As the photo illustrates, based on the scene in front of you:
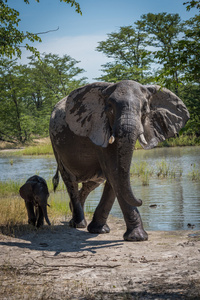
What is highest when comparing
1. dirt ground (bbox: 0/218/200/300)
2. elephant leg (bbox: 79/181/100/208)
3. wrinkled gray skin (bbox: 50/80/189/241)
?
wrinkled gray skin (bbox: 50/80/189/241)

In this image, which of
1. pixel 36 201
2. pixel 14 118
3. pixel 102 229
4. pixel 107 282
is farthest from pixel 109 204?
pixel 14 118

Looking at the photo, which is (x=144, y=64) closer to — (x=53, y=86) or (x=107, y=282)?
(x=53, y=86)

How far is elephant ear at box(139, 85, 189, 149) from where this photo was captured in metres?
7.16

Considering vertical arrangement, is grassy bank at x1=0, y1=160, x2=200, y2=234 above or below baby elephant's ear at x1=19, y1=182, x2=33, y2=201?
below

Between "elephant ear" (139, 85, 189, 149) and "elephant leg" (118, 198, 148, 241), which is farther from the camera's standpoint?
"elephant ear" (139, 85, 189, 149)

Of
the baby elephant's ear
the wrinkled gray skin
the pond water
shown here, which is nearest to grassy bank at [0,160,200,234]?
the pond water

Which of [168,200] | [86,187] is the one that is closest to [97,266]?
[86,187]

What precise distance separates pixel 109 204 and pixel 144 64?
38176 mm

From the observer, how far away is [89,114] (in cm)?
708

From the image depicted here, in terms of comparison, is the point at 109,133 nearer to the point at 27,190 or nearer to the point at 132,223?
the point at 132,223

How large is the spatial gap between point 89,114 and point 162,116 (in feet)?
4.19

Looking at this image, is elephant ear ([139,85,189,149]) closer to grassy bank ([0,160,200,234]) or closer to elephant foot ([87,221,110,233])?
elephant foot ([87,221,110,233])

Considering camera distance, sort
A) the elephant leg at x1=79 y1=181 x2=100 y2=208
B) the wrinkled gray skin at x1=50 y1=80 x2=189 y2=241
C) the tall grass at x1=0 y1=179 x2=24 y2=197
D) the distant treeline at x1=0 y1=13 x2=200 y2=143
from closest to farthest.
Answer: the wrinkled gray skin at x1=50 y1=80 x2=189 y2=241 < the elephant leg at x1=79 y1=181 x2=100 y2=208 < the tall grass at x1=0 y1=179 x2=24 y2=197 < the distant treeline at x1=0 y1=13 x2=200 y2=143

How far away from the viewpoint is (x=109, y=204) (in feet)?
24.3
